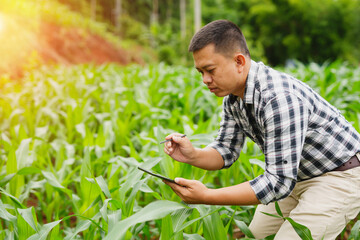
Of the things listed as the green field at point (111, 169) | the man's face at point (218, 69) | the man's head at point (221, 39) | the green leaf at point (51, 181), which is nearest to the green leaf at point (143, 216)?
the green field at point (111, 169)

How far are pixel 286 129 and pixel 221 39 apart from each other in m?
0.41

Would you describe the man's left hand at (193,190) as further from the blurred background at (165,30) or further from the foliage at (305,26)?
the foliage at (305,26)

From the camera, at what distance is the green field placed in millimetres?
1426

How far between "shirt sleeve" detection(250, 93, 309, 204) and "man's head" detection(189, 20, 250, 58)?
25cm

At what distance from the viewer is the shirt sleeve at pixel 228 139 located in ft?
5.49

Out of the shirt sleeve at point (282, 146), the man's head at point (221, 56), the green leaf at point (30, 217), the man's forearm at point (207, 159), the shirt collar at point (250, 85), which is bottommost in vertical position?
the green leaf at point (30, 217)

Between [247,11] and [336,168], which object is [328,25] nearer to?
[247,11]

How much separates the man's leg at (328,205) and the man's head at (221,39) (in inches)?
25.8

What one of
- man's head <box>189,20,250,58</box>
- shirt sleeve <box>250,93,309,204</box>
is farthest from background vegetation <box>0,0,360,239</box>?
man's head <box>189,20,250,58</box>

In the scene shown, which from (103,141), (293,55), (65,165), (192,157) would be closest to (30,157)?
(65,165)

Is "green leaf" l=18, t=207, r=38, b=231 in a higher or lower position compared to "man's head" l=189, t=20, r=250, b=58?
lower

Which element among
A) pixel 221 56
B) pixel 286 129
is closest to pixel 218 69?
pixel 221 56

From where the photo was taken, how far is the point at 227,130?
169cm

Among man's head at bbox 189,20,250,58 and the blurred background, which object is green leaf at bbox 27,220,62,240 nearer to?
man's head at bbox 189,20,250,58
